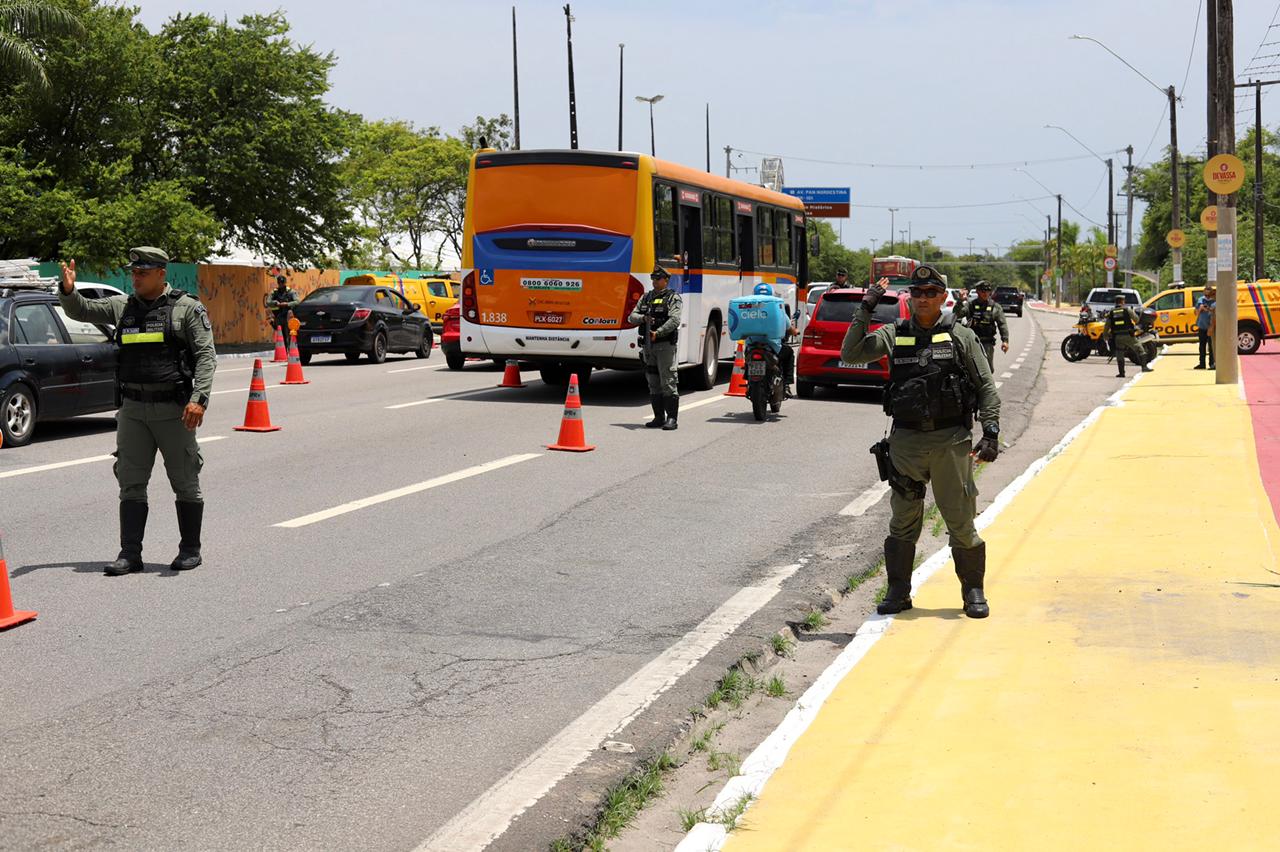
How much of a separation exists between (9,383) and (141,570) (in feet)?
22.6

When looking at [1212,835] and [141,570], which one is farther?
[141,570]

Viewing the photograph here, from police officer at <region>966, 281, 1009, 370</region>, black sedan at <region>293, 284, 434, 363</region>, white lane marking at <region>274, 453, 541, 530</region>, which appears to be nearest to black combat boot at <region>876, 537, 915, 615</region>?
white lane marking at <region>274, 453, 541, 530</region>

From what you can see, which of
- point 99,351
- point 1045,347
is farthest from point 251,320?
point 99,351

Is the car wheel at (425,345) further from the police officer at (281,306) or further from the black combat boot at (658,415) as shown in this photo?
the black combat boot at (658,415)

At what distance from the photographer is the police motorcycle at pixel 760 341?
1723 cm

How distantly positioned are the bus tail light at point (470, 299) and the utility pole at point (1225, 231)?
12181mm

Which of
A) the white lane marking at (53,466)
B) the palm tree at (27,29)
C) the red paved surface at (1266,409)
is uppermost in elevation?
the palm tree at (27,29)

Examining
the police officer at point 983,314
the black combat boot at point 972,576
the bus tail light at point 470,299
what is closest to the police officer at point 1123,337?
the police officer at point 983,314

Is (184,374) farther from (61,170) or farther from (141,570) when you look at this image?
(61,170)

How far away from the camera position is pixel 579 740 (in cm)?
547

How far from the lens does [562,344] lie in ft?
63.4

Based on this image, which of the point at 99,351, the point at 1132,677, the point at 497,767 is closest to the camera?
the point at 497,767

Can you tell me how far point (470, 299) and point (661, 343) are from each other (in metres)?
4.60

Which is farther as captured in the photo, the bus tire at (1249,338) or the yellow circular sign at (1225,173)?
the bus tire at (1249,338)
